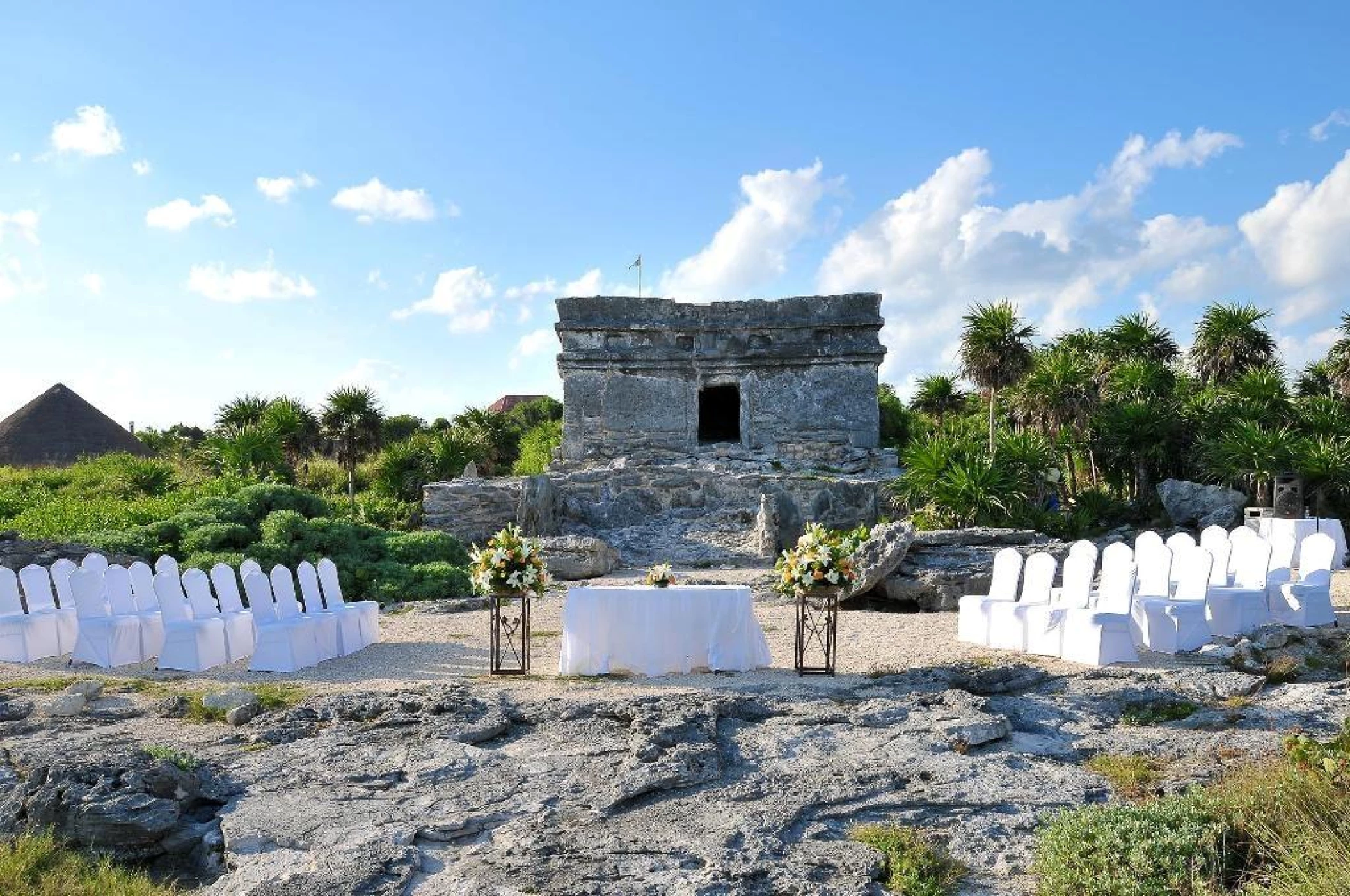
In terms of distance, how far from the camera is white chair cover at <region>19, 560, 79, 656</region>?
10.2m

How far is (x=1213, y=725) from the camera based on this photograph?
677 cm

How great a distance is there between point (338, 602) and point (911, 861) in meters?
7.39

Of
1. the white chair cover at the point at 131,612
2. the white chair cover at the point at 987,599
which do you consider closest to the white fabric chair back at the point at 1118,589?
the white chair cover at the point at 987,599

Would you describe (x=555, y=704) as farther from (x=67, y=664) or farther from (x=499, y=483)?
(x=499, y=483)

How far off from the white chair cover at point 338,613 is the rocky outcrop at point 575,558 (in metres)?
5.37

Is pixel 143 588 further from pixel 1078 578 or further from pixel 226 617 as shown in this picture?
pixel 1078 578

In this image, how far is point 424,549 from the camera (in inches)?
631

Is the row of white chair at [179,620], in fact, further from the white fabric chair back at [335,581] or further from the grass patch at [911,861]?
the grass patch at [911,861]

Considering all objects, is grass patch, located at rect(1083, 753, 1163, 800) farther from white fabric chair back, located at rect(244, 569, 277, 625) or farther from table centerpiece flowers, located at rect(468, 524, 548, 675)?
white fabric chair back, located at rect(244, 569, 277, 625)

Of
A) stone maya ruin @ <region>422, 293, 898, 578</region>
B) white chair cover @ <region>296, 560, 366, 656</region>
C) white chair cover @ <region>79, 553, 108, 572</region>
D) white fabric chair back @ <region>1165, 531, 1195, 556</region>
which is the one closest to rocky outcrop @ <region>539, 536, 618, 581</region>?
white chair cover @ <region>296, 560, 366, 656</region>

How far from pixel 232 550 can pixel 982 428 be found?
1874cm

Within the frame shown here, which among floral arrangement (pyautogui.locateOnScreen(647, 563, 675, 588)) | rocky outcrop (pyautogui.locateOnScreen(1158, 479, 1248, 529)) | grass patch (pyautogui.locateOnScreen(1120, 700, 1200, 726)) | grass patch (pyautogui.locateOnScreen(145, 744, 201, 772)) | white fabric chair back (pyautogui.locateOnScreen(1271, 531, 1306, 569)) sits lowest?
grass patch (pyautogui.locateOnScreen(145, 744, 201, 772))

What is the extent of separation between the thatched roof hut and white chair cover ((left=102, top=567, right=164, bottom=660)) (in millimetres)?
22763

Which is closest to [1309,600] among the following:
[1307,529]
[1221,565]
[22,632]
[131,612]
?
[1221,565]
